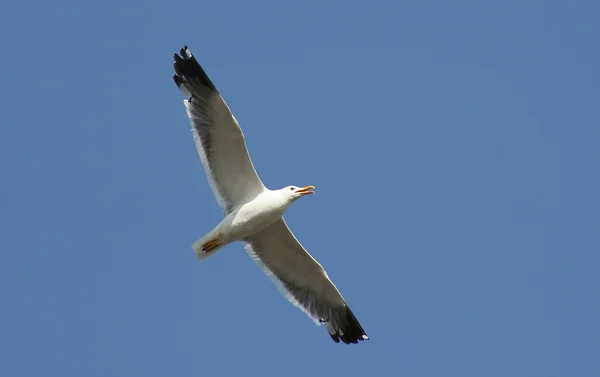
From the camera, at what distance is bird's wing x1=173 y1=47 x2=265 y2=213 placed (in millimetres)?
19750

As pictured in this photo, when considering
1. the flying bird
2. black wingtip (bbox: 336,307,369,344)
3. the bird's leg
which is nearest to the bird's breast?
the flying bird

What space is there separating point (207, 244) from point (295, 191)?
1771 millimetres

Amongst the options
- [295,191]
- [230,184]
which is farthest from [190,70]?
[295,191]

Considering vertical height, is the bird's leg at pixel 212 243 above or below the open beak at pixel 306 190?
above

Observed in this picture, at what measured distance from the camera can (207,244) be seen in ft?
65.3

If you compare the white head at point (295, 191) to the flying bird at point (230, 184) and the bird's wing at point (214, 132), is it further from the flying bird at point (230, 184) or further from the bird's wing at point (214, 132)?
the bird's wing at point (214, 132)

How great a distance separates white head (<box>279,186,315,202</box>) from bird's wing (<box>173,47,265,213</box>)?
468 mm

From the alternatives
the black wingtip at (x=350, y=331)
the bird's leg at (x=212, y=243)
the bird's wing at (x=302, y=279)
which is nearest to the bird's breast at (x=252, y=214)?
the bird's leg at (x=212, y=243)

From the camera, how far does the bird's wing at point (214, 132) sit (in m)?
19.8

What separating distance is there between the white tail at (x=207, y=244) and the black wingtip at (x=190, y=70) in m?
2.53

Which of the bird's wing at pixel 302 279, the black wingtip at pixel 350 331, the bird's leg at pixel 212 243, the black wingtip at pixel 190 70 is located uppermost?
the black wingtip at pixel 190 70

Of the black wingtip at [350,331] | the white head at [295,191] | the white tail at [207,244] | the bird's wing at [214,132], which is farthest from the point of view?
the black wingtip at [350,331]

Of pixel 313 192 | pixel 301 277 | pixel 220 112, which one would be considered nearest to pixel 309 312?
pixel 301 277

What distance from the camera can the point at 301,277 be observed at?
838 inches
